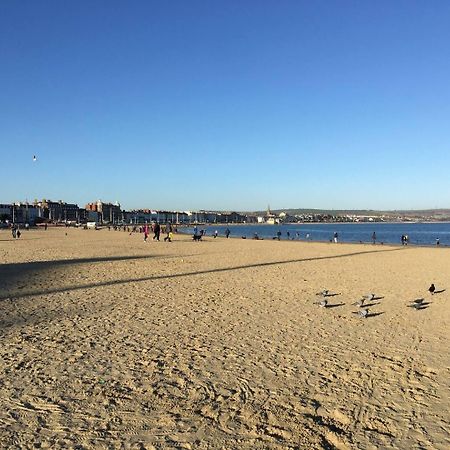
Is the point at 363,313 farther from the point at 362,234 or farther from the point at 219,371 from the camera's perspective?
the point at 362,234

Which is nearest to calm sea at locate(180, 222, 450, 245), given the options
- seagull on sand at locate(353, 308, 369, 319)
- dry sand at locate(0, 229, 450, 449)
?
seagull on sand at locate(353, 308, 369, 319)

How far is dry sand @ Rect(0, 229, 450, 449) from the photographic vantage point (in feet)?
13.4

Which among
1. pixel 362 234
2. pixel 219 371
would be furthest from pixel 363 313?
pixel 362 234

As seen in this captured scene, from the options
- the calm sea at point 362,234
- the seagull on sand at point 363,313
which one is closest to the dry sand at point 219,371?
the seagull on sand at point 363,313

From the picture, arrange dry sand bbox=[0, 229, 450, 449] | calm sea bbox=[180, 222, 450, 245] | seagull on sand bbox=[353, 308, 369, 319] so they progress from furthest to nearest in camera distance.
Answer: calm sea bbox=[180, 222, 450, 245]
seagull on sand bbox=[353, 308, 369, 319]
dry sand bbox=[0, 229, 450, 449]

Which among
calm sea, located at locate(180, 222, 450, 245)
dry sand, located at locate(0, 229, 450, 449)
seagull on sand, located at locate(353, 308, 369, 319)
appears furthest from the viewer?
calm sea, located at locate(180, 222, 450, 245)

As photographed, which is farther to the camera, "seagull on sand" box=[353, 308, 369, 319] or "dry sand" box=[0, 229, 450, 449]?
"seagull on sand" box=[353, 308, 369, 319]

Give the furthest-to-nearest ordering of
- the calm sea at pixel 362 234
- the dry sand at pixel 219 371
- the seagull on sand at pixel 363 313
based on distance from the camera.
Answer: the calm sea at pixel 362 234
the seagull on sand at pixel 363 313
the dry sand at pixel 219 371

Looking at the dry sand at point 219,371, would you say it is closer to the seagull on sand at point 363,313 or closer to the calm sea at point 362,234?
the seagull on sand at point 363,313

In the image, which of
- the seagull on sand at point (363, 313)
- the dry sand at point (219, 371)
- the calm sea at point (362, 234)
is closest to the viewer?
the dry sand at point (219, 371)

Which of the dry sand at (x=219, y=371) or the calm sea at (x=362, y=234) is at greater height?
the dry sand at (x=219, y=371)

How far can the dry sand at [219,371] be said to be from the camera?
4082 mm

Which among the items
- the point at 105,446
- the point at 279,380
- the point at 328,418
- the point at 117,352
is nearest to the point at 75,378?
the point at 117,352

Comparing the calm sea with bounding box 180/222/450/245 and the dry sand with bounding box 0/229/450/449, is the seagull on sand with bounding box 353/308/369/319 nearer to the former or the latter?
the dry sand with bounding box 0/229/450/449
